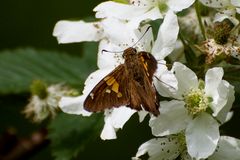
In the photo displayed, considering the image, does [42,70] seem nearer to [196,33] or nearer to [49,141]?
[49,141]

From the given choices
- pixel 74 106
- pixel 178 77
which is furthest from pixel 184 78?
pixel 74 106

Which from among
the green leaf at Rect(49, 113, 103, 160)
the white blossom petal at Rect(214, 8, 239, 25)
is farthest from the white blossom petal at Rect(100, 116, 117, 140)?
the white blossom petal at Rect(214, 8, 239, 25)

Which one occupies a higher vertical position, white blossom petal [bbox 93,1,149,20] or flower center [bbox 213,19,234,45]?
white blossom petal [bbox 93,1,149,20]

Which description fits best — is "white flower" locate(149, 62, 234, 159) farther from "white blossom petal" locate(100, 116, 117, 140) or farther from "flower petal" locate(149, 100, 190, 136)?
"white blossom petal" locate(100, 116, 117, 140)

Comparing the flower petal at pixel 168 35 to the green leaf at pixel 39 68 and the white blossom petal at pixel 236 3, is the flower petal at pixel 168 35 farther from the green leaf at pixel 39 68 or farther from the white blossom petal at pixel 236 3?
the green leaf at pixel 39 68

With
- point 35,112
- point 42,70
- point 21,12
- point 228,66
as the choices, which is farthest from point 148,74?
point 21,12
